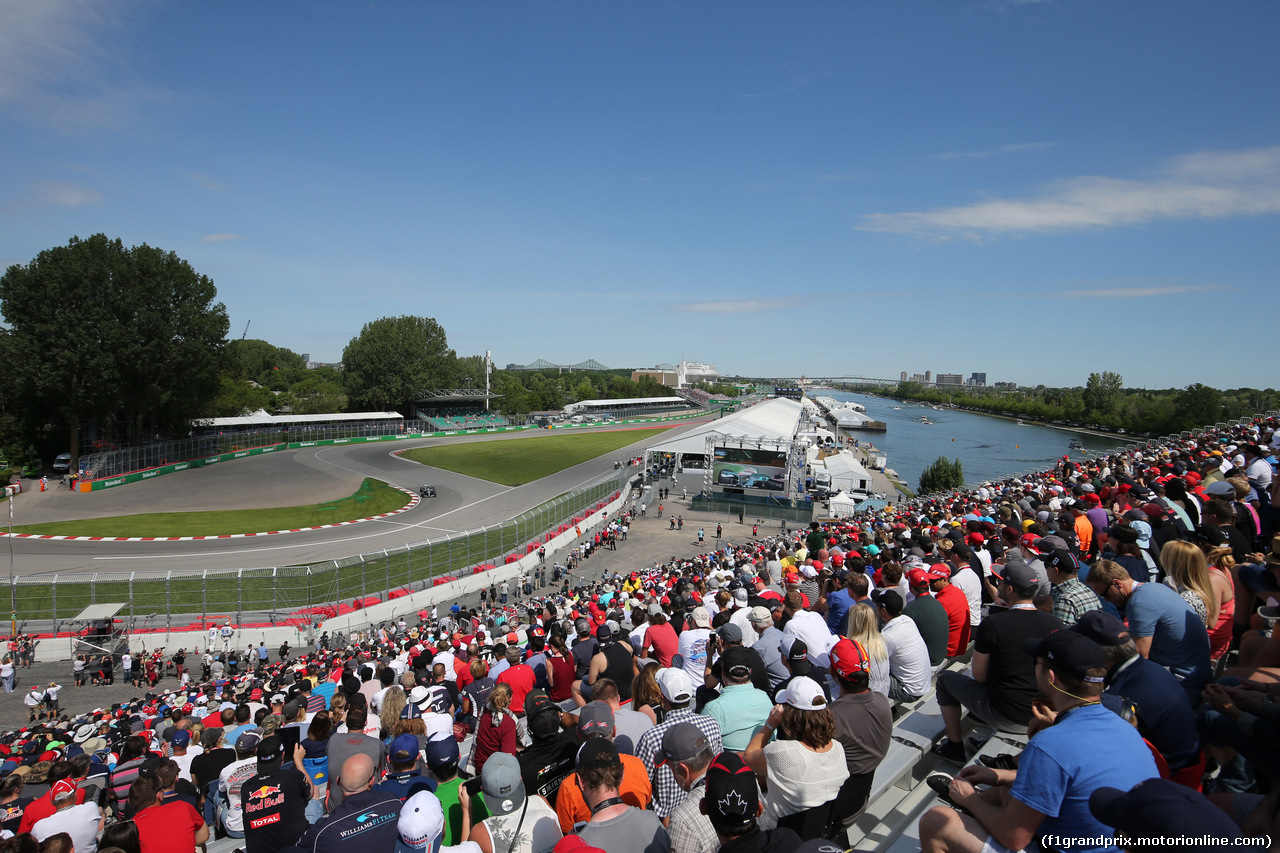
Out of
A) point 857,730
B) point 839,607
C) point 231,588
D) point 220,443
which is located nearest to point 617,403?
point 220,443

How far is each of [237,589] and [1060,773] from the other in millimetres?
23266

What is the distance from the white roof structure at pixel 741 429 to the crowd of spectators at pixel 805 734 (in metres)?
32.6

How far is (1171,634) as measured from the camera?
3838 mm

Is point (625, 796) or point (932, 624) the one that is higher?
point (932, 624)

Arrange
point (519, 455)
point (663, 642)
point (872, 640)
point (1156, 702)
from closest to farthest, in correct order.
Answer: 1. point (1156, 702)
2. point (872, 640)
3. point (663, 642)
4. point (519, 455)

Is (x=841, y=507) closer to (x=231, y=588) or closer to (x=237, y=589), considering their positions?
(x=237, y=589)

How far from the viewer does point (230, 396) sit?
230ft

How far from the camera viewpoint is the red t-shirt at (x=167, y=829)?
13.4 ft

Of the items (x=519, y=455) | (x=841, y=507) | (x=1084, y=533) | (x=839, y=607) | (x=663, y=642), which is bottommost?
(x=519, y=455)

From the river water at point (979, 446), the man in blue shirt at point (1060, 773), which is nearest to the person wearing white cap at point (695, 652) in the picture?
the man in blue shirt at point (1060, 773)

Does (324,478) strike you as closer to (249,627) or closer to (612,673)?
(249,627)

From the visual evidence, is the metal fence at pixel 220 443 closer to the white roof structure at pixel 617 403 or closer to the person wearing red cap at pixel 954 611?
the white roof structure at pixel 617 403

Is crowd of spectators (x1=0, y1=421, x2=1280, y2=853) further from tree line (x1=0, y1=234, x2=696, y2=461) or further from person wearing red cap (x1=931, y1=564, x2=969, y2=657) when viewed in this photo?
tree line (x1=0, y1=234, x2=696, y2=461)

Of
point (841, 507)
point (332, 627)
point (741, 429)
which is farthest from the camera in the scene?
point (741, 429)
